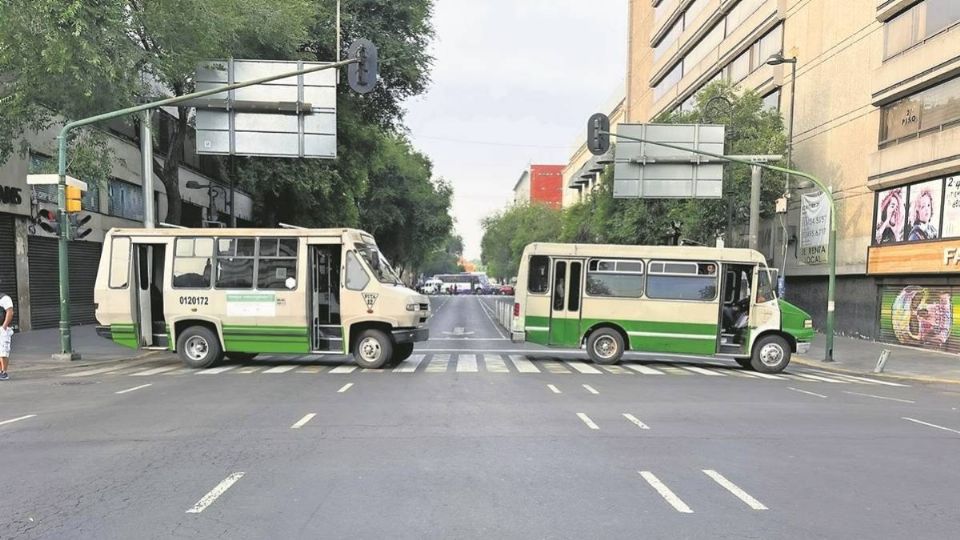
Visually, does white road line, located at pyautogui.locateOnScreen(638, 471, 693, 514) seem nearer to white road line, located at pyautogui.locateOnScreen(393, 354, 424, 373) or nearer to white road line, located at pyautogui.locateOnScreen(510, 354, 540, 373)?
white road line, located at pyautogui.locateOnScreen(510, 354, 540, 373)

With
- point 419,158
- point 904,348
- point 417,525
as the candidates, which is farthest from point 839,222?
point 419,158

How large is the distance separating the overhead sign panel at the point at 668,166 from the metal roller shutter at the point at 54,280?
19.0 metres

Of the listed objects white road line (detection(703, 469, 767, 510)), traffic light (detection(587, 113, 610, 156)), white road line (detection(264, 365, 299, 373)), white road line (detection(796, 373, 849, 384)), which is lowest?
white road line (detection(796, 373, 849, 384))

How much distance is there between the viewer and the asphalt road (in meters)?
4.79

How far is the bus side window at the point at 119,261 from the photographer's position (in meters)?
14.1

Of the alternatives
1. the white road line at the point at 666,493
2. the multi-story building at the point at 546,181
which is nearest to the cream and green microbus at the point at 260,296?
the white road line at the point at 666,493

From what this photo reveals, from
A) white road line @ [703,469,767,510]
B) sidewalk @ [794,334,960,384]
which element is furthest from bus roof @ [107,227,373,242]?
sidewalk @ [794,334,960,384]

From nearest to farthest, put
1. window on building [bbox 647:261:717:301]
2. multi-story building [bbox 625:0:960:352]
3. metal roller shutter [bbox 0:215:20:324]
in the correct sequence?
window on building [bbox 647:261:717:301]
metal roller shutter [bbox 0:215:20:324]
multi-story building [bbox 625:0:960:352]

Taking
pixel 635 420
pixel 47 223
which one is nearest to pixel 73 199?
pixel 47 223

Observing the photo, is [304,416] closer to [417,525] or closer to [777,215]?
[417,525]

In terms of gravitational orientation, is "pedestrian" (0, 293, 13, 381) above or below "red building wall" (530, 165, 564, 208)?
below

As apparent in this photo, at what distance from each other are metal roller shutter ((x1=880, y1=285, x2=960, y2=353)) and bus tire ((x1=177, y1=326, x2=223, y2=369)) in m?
21.2

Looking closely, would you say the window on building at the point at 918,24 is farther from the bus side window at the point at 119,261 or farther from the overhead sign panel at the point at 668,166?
the bus side window at the point at 119,261

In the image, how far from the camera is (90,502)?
512 cm
